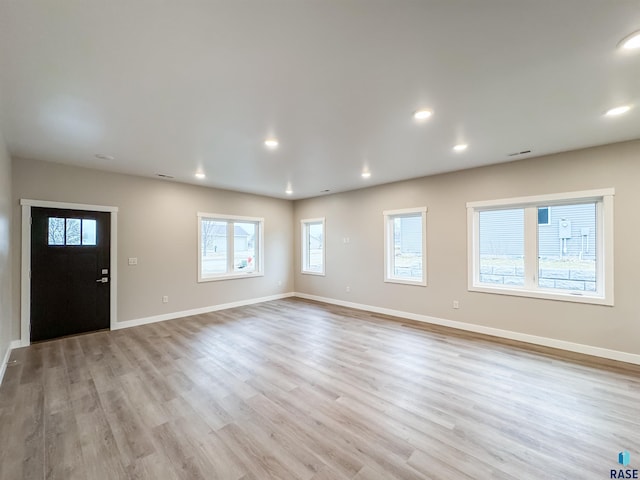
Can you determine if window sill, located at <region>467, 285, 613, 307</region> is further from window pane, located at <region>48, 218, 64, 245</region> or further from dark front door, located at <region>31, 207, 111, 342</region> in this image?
window pane, located at <region>48, 218, 64, 245</region>

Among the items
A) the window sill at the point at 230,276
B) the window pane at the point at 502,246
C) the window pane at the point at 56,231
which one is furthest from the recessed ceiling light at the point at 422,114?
the window pane at the point at 56,231

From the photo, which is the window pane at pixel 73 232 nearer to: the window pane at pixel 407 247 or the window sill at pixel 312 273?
the window sill at pixel 312 273

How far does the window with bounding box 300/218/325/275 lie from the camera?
7.30 m

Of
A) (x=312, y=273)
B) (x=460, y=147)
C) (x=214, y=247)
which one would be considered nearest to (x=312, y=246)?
(x=312, y=273)

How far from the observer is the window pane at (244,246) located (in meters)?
6.63

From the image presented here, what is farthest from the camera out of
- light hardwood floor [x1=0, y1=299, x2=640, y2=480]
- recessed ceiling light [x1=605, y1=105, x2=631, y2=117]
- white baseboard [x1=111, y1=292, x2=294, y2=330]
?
white baseboard [x1=111, y1=292, x2=294, y2=330]

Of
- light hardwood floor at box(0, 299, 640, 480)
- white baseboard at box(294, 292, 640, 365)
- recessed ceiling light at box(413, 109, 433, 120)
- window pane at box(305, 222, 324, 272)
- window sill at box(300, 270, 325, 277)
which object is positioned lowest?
light hardwood floor at box(0, 299, 640, 480)

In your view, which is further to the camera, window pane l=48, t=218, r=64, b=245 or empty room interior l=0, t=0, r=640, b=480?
window pane l=48, t=218, r=64, b=245

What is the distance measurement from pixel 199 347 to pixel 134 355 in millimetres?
794

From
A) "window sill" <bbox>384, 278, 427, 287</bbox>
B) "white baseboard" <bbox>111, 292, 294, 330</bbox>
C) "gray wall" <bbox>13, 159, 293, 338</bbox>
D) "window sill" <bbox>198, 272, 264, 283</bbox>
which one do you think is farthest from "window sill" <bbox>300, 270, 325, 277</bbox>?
"window sill" <bbox>384, 278, 427, 287</bbox>

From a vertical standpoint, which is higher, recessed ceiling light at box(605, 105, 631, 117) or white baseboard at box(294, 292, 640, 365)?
recessed ceiling light at box(605, 105, 631, 117)

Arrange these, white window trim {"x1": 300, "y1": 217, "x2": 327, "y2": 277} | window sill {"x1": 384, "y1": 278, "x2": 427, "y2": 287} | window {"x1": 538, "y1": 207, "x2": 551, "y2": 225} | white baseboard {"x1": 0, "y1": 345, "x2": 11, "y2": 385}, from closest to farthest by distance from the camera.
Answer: white baseboard {"x1": 0, "y1": 345, "x2": 11, "y2": 385} → window {"x1": 538, "y1": 207, "x2": 551, "y2": 225} → window sill {"x1": 384, "y1": 278, "x2": 427, "y2": 287} → white window trim {"x1": 300, "y1": 217, "x2": 327, "y2": 277}

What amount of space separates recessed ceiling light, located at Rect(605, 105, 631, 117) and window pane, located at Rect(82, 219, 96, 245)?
7.00 metres

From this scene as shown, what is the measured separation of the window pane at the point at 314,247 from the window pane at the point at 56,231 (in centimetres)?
499
